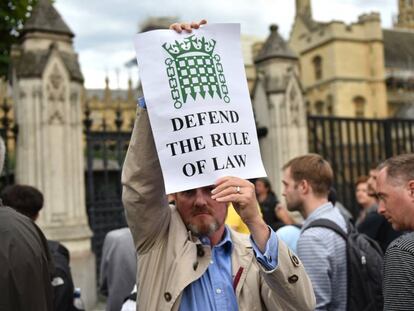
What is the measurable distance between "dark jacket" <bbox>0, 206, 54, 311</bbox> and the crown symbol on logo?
39.2 inches

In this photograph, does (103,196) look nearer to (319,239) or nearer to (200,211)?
(319,239)

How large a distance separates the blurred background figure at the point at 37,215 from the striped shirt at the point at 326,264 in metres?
1.73

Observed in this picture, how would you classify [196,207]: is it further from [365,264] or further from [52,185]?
[52,185]

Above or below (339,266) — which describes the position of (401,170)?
above

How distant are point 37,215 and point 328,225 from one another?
6.69 ft

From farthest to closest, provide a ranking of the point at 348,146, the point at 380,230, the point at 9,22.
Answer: the point at 348,146 < the point at 9,22 < the point at 380,230

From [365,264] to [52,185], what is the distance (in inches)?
189

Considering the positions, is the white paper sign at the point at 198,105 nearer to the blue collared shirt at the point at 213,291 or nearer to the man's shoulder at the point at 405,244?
the blue collared shirt at the point at 213,291

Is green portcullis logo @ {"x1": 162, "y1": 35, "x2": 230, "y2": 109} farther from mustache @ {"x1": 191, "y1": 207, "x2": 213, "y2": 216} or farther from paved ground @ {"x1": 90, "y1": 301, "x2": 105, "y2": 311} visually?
paved ground @ {"x1": 90, "y1": 301, "x2": 105, "y2": 311}

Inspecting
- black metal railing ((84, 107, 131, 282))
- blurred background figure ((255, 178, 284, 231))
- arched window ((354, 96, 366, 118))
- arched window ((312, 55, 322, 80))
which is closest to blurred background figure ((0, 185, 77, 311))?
blurred background figure ((255, 178, 284, 231))

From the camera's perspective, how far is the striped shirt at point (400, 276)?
199cm

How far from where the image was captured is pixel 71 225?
7027 mm

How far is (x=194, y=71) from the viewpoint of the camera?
7.82 ft

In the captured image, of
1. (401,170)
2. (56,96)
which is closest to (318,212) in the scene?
(401,170)
